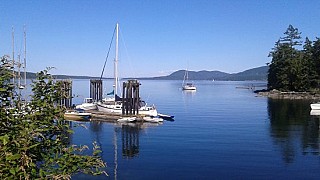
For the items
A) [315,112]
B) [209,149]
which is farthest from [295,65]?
[209,149]

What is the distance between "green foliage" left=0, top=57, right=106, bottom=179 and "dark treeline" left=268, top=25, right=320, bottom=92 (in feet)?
288

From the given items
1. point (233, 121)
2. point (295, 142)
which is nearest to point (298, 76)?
point (233, 121)

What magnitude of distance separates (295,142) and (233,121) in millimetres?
13477

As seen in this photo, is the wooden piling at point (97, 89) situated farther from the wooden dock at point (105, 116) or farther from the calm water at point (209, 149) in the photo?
the calm water at point (209, 149)

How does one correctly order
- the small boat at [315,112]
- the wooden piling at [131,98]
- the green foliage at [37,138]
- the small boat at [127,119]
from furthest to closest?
the small boat at [315,112] < the wooden piling at [131,98] < the small boat at [127,119] < the green foliage at [37,138]

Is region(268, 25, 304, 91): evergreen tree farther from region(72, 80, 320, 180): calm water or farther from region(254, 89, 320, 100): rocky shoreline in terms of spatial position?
region(72, 80, 320, 180): calm water

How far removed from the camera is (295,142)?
26656 mm

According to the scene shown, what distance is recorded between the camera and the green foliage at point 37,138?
357 cm

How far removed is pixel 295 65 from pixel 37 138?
90.1 m

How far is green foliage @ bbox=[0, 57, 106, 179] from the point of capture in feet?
11.7

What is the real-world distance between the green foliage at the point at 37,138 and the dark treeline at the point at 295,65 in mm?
87779

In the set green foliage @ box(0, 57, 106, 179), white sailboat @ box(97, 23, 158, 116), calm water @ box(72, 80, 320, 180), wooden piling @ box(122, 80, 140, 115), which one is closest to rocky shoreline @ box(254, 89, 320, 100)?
calm water @ box(72, 80, 320, 180)

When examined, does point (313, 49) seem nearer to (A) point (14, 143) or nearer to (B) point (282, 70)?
(B) point (282, 70)

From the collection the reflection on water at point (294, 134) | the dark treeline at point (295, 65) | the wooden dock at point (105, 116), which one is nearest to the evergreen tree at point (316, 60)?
the dark treeline at point (295, 65)
